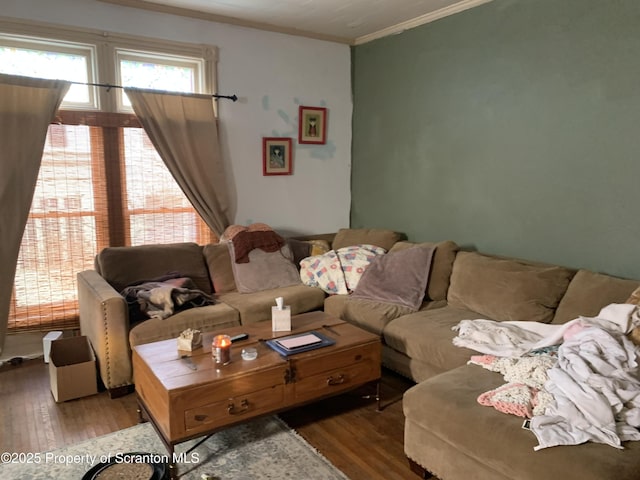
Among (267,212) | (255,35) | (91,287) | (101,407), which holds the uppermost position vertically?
(255,35)

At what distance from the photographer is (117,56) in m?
3.62

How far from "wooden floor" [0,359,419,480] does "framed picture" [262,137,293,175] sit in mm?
2118

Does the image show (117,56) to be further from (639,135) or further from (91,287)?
(639,135)

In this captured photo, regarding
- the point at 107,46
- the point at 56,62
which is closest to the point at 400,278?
the point at 107,46

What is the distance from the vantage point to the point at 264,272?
382cm

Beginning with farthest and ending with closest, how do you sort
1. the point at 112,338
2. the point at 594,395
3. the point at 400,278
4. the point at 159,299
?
the point at 400,278 → the point at 159,299 → the point at 112,338 → the point at 594,395

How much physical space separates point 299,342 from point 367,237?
6.09 feet

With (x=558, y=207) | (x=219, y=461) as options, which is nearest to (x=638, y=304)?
(x=558, y=207)

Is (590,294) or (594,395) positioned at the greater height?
(590,294)

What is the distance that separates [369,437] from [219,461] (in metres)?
0.74

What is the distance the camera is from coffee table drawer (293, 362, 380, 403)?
8.14ft

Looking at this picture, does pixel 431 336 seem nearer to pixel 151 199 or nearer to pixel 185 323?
pixel 185 323

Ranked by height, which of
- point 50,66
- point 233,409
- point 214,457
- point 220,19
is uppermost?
point 220,19

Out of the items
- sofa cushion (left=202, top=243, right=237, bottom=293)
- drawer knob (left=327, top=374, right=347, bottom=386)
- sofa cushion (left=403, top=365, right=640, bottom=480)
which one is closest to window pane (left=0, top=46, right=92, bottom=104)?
sofa cushion (left=202, top=243, right=237, bottom=293)
